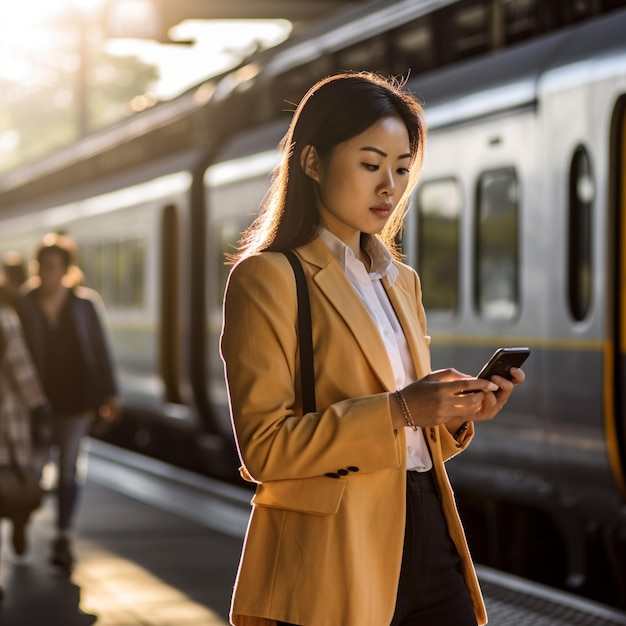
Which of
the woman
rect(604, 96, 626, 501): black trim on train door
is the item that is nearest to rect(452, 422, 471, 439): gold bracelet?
the woman

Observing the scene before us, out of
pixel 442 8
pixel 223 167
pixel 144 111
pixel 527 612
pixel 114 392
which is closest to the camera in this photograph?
pixel 527 612

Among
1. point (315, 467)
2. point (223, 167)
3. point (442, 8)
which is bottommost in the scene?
point (315, 467)

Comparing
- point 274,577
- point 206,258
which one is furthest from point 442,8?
point 274,577

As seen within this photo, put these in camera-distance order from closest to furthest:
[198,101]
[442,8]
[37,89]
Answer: [442,8], [198,101], [37,89]

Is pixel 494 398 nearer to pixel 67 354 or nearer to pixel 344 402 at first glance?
pixel 344 402

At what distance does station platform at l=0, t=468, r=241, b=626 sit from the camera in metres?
6.55

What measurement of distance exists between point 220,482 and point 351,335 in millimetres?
10443

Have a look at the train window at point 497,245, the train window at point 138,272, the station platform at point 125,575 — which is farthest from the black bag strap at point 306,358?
the train window at point 138,272

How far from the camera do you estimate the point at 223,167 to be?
13.0 metres

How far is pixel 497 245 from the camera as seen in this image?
26.4 ft

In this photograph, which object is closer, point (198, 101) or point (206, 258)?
point (206, 258)

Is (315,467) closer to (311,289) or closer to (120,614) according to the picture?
(311,289)

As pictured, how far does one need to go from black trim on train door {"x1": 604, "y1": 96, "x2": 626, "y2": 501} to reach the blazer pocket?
4.25m

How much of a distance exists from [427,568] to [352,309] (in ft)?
1.75
